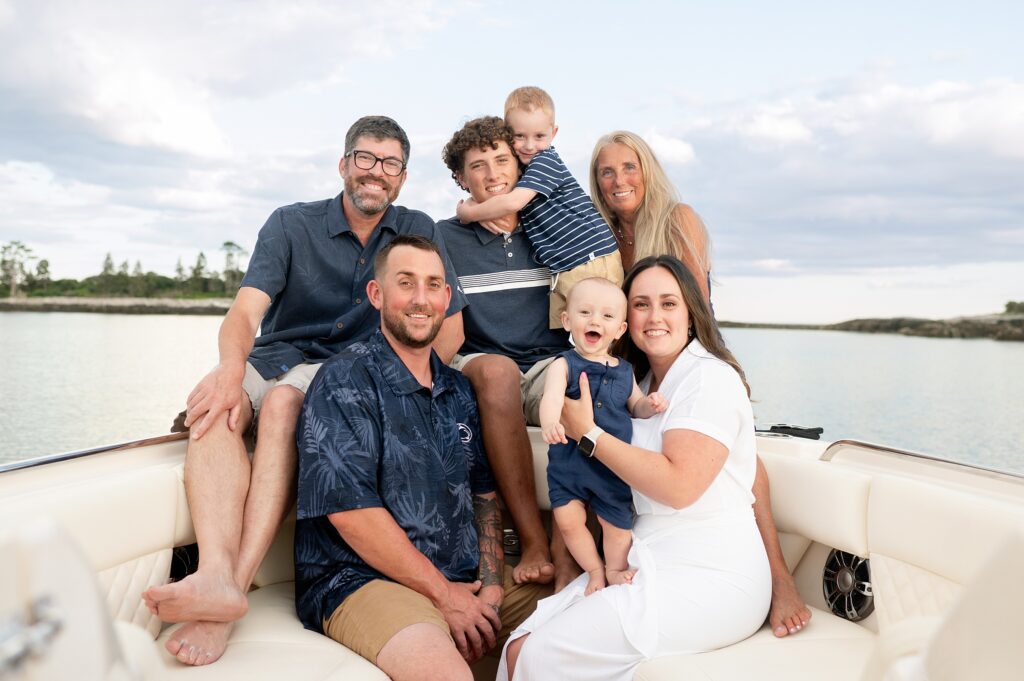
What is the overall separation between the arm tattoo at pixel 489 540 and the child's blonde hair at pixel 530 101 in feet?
5.74

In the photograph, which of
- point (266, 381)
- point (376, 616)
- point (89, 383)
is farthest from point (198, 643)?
point (89, 383)

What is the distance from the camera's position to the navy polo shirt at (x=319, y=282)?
299cm

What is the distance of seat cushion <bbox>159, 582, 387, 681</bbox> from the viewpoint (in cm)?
195

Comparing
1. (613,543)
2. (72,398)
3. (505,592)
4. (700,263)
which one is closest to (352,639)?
(505,592)

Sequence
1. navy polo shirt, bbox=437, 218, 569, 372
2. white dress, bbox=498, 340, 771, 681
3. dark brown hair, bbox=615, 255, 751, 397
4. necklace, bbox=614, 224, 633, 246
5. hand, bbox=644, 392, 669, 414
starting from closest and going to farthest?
white dress, bbox=498, 340, 771, 681 → hand, bbox=644, 392, 669, 414 → dark brown hair, bbox=615, 255, 751, 397 → navy polo shirt, bbox=437, 218, 569, 372 → necklace, bbox=614, 224, 633, 246

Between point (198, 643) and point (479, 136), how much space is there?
2200 millimetres

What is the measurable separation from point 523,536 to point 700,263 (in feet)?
4.79

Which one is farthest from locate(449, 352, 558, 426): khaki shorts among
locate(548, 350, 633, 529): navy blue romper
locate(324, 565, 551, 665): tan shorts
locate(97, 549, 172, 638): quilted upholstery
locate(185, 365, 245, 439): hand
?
locate(97, 549, 172, 638): quilted upholstery

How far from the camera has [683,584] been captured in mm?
2072

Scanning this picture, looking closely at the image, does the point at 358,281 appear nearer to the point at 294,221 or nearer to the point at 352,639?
the point at 294,221

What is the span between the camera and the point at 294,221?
3.01 meters

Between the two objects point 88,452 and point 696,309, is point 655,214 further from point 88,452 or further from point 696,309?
point 88,452

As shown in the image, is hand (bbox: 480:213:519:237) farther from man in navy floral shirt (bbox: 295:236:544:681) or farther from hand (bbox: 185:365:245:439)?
hand (bbox: 185:365:245:439)

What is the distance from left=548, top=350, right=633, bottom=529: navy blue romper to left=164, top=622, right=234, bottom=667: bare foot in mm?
976
